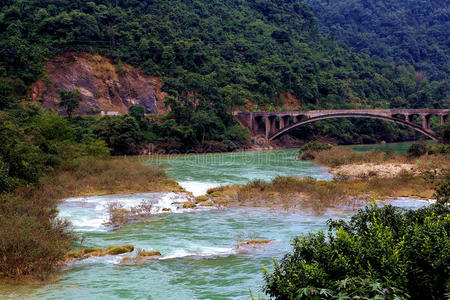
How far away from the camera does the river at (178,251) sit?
12.7m

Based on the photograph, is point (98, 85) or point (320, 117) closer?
point (320, 117)

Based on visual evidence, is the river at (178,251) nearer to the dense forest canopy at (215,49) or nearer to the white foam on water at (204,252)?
the white foam on water at (204,252)

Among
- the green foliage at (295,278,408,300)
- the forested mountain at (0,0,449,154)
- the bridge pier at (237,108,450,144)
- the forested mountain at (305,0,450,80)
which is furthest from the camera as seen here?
the forested mountain at (305,0,450,80)

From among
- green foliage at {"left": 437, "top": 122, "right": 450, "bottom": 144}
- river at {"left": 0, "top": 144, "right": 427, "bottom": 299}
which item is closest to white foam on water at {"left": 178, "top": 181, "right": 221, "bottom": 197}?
river at {"left": 0, "top": 144, "right": 427, "bottom": 299}

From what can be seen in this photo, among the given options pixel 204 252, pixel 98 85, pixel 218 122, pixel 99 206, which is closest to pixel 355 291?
A: pixel 204 252

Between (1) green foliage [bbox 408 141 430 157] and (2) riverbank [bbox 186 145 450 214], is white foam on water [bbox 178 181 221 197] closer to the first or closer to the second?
(2) riverbank [bbox 186 145 450 214]

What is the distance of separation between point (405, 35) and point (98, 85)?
141m

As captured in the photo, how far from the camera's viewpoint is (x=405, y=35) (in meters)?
183

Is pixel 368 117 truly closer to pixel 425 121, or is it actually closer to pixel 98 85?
pixel 425 121

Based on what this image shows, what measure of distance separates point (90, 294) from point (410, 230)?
8.27 metres

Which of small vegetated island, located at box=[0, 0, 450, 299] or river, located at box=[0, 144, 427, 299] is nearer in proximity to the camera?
small vegetated island, located at box=[0, 0, 450, 299]

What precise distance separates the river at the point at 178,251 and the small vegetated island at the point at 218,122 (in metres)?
0.85

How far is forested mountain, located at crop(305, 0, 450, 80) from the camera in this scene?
17200 cm

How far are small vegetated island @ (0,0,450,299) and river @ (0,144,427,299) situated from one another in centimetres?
85
